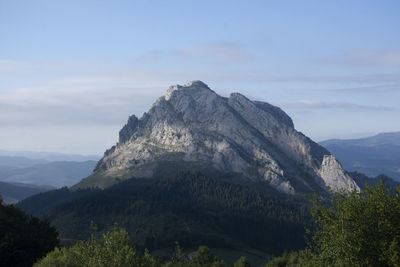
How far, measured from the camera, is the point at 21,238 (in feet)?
413

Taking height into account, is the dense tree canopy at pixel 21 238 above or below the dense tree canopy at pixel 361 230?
below

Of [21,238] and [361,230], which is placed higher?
[361,230]

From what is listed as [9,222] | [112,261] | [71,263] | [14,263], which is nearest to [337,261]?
[112,261]

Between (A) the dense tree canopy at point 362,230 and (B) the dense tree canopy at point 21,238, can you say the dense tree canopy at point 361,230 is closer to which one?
(A) the dense tree canopy at point 362,230

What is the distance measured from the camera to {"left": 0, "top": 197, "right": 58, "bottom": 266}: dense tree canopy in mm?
116062

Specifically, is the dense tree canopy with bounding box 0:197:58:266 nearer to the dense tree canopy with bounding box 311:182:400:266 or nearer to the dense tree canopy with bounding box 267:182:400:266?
the dense tree canopy with bounding box 267:182:400:266

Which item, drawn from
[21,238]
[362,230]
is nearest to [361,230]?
[362,230]

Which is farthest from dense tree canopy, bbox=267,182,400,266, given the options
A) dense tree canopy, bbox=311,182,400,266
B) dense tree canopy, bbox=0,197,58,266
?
dense tree canopy, bbox=0,197,58,266

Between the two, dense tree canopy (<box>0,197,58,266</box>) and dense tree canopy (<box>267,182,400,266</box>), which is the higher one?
dense tree canopy (<box>267,182,400,266</box>)

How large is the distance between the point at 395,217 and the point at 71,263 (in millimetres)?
61650

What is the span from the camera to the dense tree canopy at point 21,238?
381ft

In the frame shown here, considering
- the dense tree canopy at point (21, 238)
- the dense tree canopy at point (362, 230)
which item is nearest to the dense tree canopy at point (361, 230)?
the dense tree canopy at point (362, 230)

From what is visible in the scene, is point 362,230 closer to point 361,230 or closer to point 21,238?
point 361,230

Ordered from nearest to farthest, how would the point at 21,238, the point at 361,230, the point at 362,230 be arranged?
the point at 361,230 → the point at 362,230 → the point at 21,238
